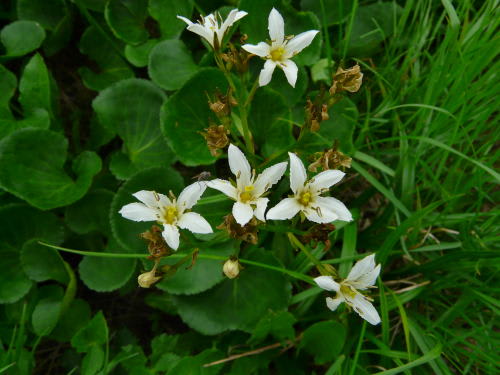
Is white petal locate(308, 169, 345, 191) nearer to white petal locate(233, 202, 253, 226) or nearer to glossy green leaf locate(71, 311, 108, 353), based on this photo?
white petal locate(233, 202, 253, 226)

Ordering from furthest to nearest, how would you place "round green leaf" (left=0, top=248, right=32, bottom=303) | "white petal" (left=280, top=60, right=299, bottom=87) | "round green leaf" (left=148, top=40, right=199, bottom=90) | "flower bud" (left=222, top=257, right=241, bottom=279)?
"round green leaf" (left=148, top=40, right=199, bottom=90) → "round green leaf" (left=0, top=248, right=32, bottom=303) → "white petal" (left=280, top=60, right=299, bottom=87) → "flower bud" (left=222, top=257, right=241, bottom=279)

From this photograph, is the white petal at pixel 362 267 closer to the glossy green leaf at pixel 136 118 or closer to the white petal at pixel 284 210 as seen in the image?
Answer: the white petal at pixel 284 210

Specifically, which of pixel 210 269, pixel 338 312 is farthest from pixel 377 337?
pixel 210 269

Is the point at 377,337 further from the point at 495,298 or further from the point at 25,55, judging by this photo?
the point at 25,55

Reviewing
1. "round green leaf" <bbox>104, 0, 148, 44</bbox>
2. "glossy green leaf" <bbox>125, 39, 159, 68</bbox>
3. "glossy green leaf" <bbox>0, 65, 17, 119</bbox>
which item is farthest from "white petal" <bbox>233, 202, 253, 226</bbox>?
"glossy green leaf" <bbox>0, 65, 17, 119</bbox>

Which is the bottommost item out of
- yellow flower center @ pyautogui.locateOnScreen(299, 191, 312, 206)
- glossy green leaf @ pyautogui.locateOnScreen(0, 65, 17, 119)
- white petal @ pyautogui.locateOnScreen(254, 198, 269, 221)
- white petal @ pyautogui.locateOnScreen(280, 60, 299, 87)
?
glossy green leaf @ pyautogui.locateOnScreen(0, 65, 17, 119)

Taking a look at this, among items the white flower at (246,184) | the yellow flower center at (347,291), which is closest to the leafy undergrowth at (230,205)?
the yellow flower center at (347,291)

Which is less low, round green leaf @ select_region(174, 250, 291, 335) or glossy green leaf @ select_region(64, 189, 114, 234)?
glossy green leaf @ select_region(64, 189, 114, 234)

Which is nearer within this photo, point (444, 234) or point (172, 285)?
point (172, 285)

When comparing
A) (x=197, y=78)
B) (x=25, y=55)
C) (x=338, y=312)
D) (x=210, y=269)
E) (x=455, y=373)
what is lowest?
(x=455, y=373)
